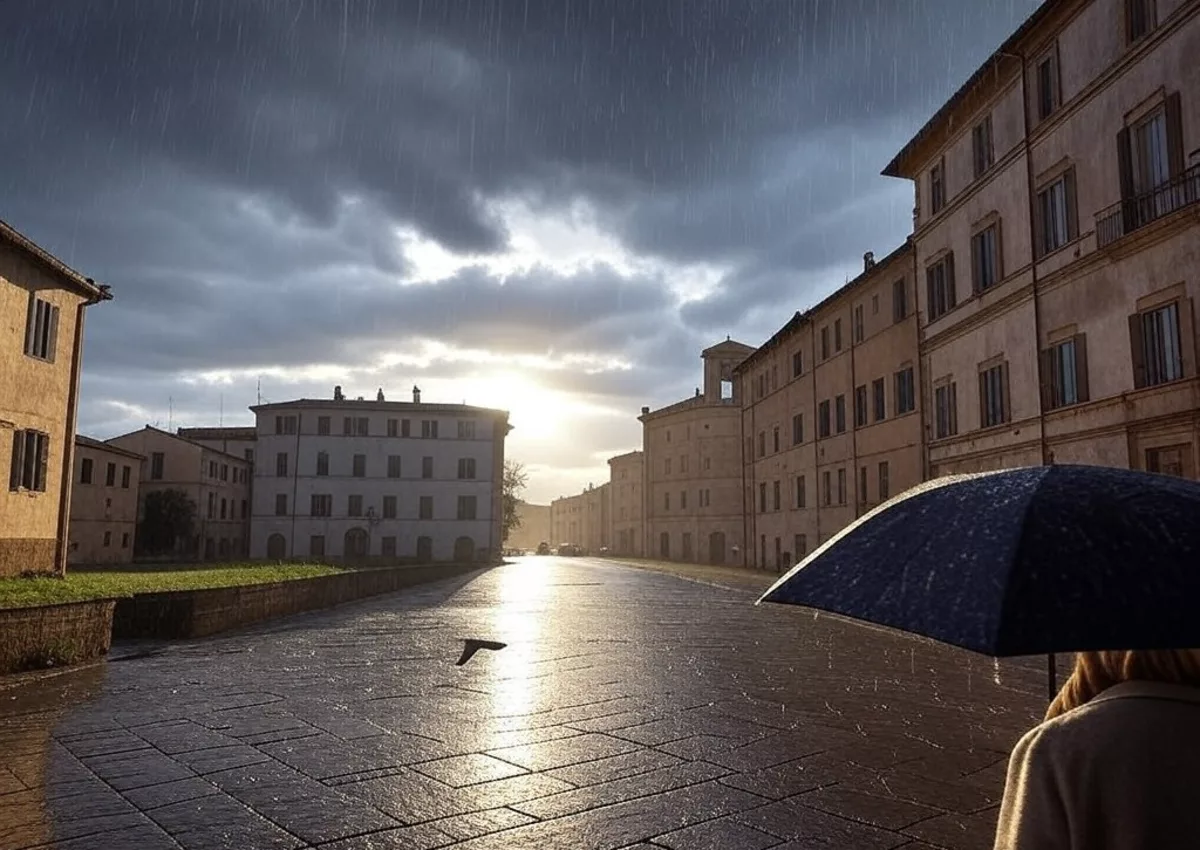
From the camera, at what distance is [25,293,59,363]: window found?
20.4 meters

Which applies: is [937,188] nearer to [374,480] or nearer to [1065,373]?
[1065,373]

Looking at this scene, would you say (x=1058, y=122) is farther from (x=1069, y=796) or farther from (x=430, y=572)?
(x=430, y=572)

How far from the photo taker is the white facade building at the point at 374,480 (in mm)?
57969

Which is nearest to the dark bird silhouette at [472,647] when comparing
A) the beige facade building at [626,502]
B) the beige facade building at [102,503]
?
the beige facade building at [102,503]

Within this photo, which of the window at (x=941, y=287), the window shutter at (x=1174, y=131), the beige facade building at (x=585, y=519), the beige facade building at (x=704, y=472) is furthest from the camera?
the beige facade building at (x=585, y=519)

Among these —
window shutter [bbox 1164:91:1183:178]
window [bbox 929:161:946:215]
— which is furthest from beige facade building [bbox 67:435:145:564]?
window shutter [bbox 1164:91:1183:178]

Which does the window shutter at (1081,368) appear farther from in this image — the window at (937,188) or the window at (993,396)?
the window at (937,188)

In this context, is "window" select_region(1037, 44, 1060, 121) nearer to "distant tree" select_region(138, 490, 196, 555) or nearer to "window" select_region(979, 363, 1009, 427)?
"window" select_region(979, 363, 1009, 427)

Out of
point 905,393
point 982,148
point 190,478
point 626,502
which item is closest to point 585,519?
point 626,502

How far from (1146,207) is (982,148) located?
22.7 feet

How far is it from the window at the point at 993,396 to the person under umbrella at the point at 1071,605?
20.6m

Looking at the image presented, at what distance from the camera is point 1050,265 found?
19.2 meters

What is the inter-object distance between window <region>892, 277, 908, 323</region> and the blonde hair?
27.5m

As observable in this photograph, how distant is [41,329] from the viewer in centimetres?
2091
